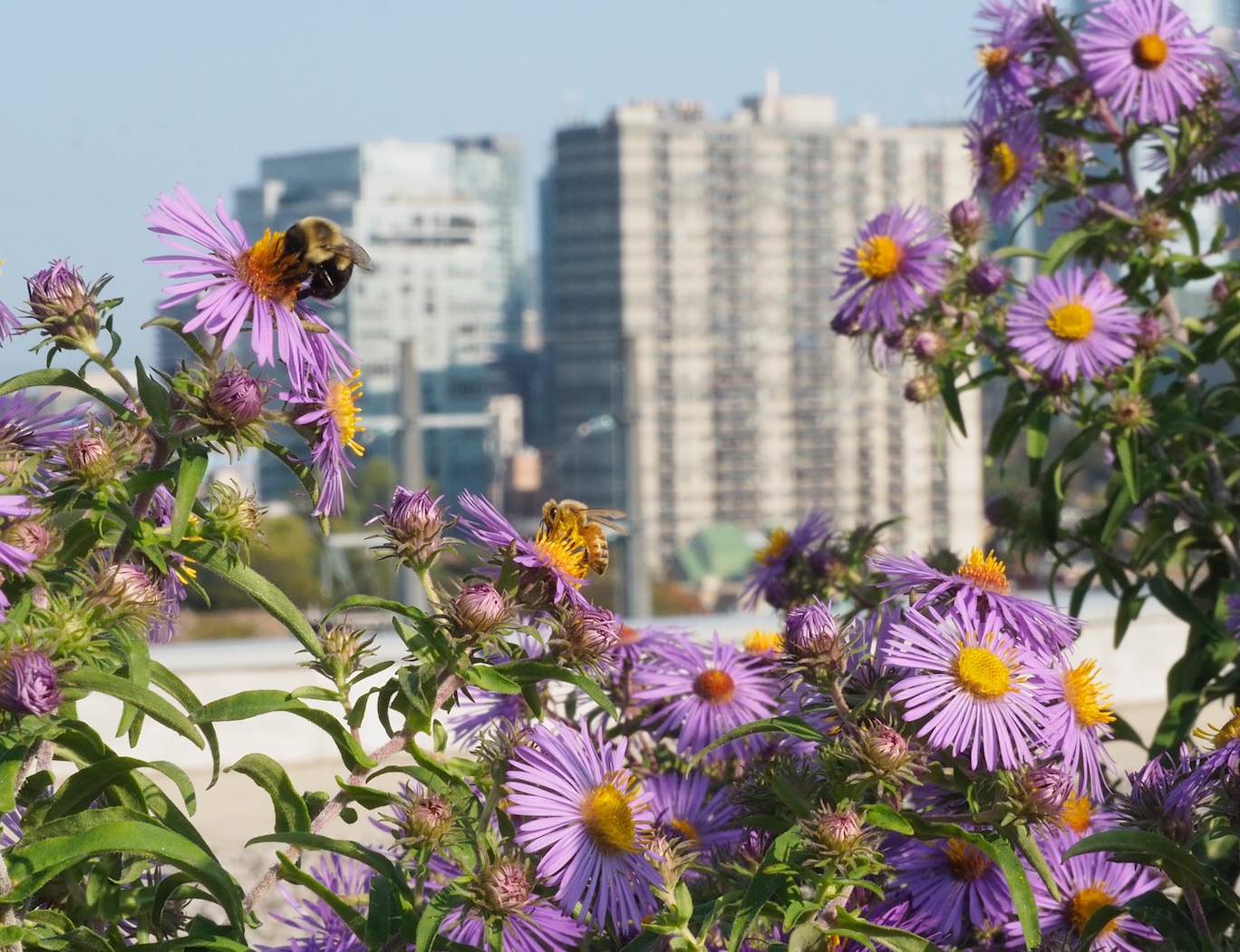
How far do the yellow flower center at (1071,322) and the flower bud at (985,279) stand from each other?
0.26ft

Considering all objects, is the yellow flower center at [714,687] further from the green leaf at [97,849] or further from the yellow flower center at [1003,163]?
the yellow flower center at [1003,163]

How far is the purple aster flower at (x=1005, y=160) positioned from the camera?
211 cm

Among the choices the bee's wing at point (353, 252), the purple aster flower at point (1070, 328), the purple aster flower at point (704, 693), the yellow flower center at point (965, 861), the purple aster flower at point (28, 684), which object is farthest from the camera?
the purple aster flower at point (1070, 328)

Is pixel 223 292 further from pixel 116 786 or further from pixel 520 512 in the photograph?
pixel 520 512

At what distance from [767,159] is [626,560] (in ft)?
151

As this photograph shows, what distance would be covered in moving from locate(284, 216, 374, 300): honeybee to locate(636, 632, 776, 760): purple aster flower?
49 centimetres

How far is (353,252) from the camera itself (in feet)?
4.45

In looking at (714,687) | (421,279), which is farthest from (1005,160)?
(421,279)

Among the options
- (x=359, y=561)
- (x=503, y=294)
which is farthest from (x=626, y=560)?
(x=503, y=294)

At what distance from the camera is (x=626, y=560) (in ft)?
21.3

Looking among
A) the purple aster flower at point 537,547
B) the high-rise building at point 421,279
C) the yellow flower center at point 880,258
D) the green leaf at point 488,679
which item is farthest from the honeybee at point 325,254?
the high-rise building at point 421,279

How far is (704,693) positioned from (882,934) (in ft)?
1.60

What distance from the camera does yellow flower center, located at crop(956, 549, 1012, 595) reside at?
3.90 ft

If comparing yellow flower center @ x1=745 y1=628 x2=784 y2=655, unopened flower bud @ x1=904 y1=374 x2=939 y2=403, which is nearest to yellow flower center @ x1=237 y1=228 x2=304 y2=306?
yellow flower center @ x1=745 y1=628 x2=784 y2=655
